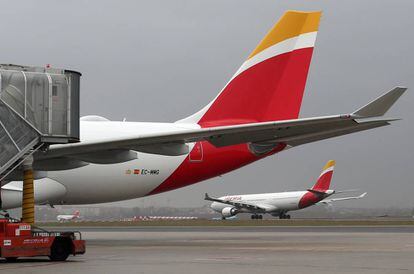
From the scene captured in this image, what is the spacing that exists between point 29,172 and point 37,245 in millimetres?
2531

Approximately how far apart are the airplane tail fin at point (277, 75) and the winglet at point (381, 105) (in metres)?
9.12

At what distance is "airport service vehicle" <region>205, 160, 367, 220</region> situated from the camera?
8400 cm

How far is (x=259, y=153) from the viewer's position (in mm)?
28750

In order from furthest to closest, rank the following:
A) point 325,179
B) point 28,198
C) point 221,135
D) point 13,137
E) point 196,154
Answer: point 325,179 < point 196,154 < point 221,135 < point 28,198 < point 13,137

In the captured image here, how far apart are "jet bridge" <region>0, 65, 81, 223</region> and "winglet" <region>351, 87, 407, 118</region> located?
7.82m

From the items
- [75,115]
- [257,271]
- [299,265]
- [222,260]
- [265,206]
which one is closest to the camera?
[257,271]

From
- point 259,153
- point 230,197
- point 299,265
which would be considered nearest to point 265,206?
point 230,197

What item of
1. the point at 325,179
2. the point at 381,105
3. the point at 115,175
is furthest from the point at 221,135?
the point at 325,179

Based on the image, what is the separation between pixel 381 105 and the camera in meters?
18.9

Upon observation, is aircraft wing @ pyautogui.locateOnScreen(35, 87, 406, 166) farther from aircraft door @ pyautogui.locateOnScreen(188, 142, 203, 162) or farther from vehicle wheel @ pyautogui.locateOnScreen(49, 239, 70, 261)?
aircraft door @ pyautogui.locateOnScreen(188, 142, 203, 162)

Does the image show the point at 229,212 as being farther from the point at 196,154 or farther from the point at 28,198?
the point at 28,198

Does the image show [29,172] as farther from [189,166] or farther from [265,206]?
[265,206]

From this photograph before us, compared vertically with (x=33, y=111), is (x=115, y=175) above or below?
below

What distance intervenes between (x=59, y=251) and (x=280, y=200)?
71357 mm
